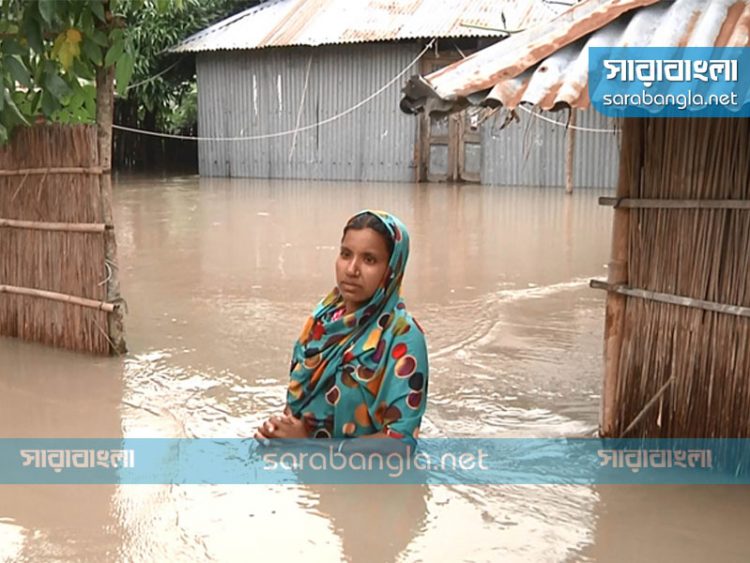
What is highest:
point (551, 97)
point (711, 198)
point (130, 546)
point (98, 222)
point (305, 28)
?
point (305, 28)

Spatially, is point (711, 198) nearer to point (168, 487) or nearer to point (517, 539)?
point (517, 539)

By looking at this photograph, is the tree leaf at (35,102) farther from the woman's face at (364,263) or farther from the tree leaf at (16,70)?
the woman's face at (364,263)

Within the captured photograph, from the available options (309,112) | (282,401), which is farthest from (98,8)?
(309,112)

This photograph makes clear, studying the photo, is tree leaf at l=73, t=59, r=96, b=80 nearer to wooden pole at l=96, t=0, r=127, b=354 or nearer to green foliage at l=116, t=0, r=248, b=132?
wooden pole at l=96, t=0, r=127, b=354

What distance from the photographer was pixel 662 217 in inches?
150

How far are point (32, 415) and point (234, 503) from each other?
162cm

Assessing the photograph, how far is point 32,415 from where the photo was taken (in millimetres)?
4695

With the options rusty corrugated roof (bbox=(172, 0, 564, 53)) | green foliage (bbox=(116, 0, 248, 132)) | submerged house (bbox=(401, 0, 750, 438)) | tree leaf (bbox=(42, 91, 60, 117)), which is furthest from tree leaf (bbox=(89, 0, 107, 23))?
green foliage (bbox=(116, 0, 248, 132))

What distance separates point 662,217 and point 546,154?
13.9m

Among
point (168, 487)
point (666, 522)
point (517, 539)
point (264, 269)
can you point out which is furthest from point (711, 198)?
point (264, 269)

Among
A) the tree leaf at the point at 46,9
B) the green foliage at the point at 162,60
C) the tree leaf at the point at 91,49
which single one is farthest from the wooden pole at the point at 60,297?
the green foliage at the point at 162,60

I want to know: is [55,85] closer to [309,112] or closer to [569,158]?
[569,158]

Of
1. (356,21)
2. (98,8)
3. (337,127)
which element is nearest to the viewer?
(98,8)

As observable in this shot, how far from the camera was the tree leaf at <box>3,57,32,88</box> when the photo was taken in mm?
5066
